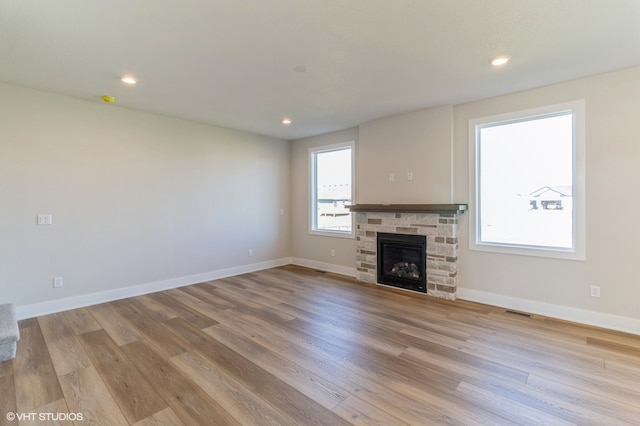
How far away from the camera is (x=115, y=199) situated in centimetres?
418

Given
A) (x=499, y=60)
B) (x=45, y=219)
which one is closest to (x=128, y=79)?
(x=45, y=219)

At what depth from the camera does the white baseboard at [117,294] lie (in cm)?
358

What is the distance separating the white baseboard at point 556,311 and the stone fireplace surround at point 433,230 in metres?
0.29

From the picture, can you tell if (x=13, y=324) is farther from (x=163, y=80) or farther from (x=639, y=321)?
(x=639, y=321)

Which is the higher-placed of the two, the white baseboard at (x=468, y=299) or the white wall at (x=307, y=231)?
the white wall at (x=307, y=231)

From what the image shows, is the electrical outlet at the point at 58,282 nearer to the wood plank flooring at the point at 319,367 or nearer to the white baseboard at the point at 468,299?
the white baseboard at the point at 468,299

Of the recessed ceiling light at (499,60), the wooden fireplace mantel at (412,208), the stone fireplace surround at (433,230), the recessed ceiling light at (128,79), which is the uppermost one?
the recessed ceiling light at (128,79)

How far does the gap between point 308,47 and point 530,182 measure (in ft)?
10.2

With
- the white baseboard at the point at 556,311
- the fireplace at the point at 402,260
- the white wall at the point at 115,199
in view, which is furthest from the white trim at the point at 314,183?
the white baseboard at the point at 556,311

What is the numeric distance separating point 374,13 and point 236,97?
221 centimetres

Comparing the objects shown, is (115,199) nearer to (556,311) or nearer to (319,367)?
(319,367)

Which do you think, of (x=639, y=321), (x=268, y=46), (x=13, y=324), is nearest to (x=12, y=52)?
(x=268, y=46)

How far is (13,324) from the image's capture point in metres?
2.75

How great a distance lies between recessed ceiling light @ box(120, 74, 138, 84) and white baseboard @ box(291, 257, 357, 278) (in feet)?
13.8
